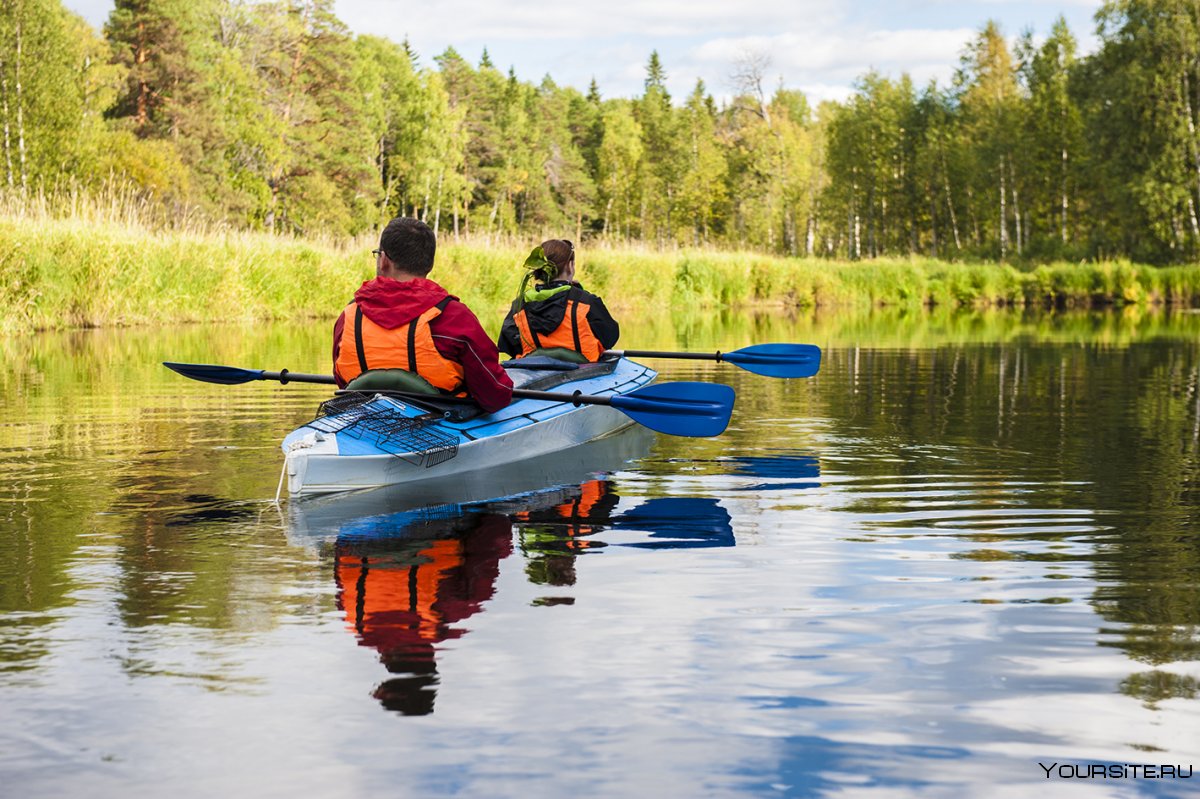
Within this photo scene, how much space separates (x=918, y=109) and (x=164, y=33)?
39.1 m

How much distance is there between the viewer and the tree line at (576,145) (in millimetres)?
46312

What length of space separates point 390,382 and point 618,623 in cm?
311

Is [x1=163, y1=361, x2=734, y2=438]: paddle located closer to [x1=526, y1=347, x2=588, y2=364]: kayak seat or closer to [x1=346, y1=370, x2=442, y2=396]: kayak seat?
[x1=346, y1=370, x2=442, y2=396]: kayak seat

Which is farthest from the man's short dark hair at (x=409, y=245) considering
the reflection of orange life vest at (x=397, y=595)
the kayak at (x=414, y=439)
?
the reflection of orange life vest at (x=397, y=595)

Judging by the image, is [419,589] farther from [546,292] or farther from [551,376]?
[546,292]

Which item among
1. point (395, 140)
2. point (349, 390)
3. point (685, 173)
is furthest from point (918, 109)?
point (349, 390)

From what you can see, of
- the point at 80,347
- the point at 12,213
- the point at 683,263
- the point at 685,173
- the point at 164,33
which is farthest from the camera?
the point at 685,173

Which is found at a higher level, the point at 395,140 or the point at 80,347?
the point at 395,140

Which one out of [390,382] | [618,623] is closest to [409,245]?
[390,382]

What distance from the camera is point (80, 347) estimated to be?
711 inches

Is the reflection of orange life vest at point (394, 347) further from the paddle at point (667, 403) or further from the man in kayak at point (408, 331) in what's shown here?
the paddle at point (667, 403)

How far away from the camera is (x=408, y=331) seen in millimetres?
7328

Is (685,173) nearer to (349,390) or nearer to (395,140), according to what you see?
(395,140)

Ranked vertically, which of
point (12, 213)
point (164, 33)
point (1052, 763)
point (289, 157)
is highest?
point (164, 33)
